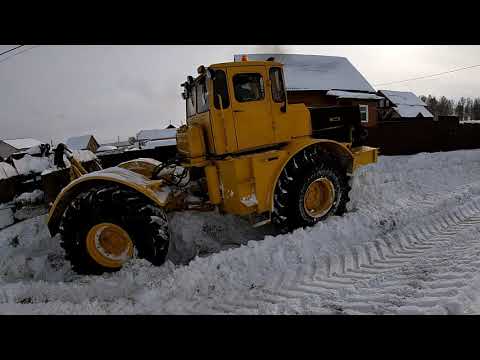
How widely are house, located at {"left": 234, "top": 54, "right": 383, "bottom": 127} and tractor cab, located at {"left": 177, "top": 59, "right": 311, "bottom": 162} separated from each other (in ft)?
41.2

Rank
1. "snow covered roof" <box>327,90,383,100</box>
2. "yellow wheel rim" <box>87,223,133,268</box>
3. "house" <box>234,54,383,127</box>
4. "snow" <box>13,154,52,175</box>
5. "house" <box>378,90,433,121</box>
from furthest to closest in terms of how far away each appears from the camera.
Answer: "house" <box>378,90,433,121</box>, "house" <box>234,54,383,127</box>, "snow covered roof" <box>327,90,383,100</box>, "snow" <box>13,154,52,175</box>, "yellow wheel rim" <box>87,223,133,268</box>

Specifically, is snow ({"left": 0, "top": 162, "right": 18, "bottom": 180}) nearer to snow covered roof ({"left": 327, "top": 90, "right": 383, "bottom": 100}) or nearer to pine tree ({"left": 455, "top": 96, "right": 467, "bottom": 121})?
snow covered roof ({"left": 327, "top": 90, "right": 383, "bottom": 100})

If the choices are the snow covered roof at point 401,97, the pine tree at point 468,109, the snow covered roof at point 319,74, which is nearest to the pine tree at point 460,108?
the pine tree at point 468,109

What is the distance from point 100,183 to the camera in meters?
3.42

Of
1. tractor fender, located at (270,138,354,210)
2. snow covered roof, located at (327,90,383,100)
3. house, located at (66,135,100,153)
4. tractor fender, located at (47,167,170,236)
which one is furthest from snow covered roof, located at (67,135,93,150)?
tractor fender, located at (270,138,354,210)

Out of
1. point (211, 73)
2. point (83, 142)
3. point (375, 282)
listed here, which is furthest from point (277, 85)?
point (83, 142)

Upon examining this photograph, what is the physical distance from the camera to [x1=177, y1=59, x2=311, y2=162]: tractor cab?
3.41 metres

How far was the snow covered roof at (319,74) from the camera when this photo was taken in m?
16.5

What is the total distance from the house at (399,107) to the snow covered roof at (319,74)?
10390 millimetres

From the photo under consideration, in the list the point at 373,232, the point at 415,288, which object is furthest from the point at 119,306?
the point at 373,232

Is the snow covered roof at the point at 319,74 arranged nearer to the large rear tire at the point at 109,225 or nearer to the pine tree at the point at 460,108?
the large rear tire at the point at 109,225

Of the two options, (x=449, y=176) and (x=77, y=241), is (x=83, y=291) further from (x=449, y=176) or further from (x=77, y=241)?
(x=449, y=176)

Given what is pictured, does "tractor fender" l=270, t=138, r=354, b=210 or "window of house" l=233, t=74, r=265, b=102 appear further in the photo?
"tractor fender" l=270, t=138, r=354, b=210
